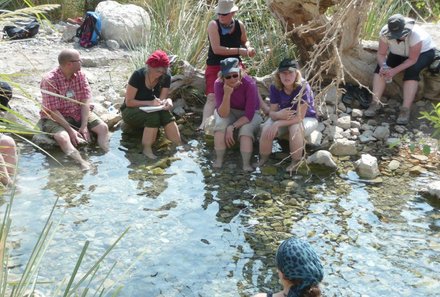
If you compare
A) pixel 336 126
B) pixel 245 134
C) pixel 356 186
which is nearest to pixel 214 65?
pixel 245 134

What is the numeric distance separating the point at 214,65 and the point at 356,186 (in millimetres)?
2154

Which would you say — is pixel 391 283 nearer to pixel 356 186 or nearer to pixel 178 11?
pixel 356 186

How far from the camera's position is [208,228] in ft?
17.2

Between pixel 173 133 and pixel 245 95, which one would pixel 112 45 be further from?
pixel 245 95

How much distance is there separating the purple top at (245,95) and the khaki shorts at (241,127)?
0.09 meters

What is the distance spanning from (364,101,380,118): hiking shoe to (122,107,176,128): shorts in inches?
87.7

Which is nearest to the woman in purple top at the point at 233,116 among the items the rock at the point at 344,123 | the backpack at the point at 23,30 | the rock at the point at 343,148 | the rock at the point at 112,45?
the rock at the point at 343,148

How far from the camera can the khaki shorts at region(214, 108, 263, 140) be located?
6648 mm

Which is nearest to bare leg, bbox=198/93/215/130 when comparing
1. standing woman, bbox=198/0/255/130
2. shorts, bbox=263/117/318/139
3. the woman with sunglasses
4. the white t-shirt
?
standing woman, bbox=198/0/255/130

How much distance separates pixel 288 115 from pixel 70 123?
7.27 ft

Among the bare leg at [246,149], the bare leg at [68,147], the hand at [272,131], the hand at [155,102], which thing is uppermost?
the hand at [272,131]

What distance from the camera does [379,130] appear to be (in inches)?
280

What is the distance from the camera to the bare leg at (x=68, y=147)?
637 centimetres

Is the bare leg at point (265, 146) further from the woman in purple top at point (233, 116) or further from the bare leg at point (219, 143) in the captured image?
the bare leg at point (219, 143)
